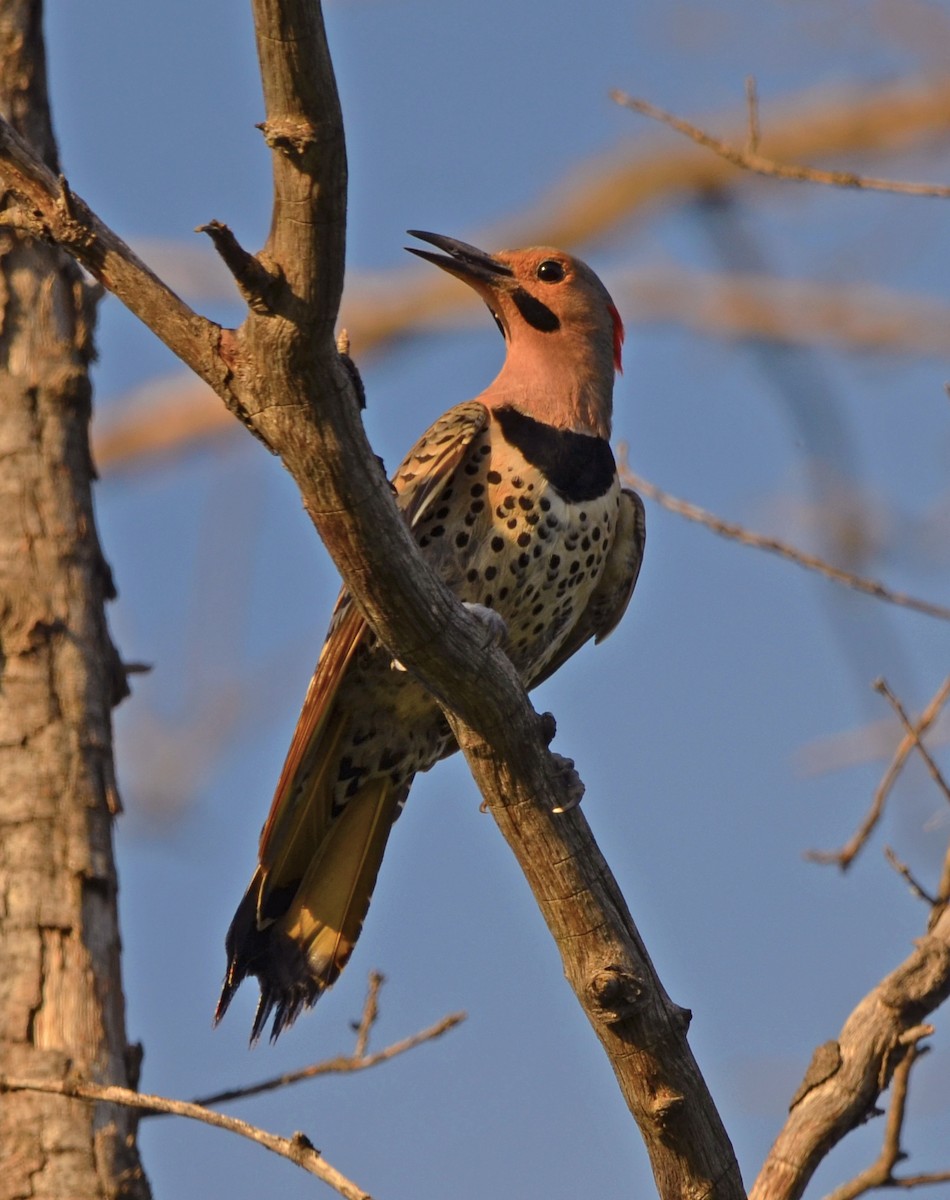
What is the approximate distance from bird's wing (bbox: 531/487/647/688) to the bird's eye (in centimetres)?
73

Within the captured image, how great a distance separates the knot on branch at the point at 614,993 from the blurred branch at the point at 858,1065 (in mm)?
407

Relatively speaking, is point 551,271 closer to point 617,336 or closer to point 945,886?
point 617,336

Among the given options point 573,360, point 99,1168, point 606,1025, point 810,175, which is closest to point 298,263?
point 606,1025

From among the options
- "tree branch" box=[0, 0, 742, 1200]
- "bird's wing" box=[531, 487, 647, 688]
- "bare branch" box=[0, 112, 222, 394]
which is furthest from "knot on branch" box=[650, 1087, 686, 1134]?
"bird's wing" box=[531, 487, 647, 688]

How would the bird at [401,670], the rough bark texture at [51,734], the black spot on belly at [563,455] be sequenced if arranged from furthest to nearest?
the black spot on belly at [563,455], the bird at [401,670], the rough bark texture at [51,734]

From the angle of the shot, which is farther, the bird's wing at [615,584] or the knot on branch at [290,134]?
the bird's wing at [615,584]

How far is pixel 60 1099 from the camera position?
3.48m

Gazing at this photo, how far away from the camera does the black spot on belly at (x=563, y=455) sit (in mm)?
4168

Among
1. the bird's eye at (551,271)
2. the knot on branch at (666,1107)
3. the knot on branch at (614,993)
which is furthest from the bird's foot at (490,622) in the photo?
the bird's eye at (551,271)

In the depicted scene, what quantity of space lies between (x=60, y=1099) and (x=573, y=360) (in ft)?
7.69

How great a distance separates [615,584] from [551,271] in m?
0.98

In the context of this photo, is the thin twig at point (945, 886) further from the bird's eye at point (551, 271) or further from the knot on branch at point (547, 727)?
the bird's eye at point (551, 271)

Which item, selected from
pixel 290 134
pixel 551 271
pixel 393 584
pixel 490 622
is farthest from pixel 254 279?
pixel 551 271

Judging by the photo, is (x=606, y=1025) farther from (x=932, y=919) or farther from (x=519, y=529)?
(x=519, y=529)
